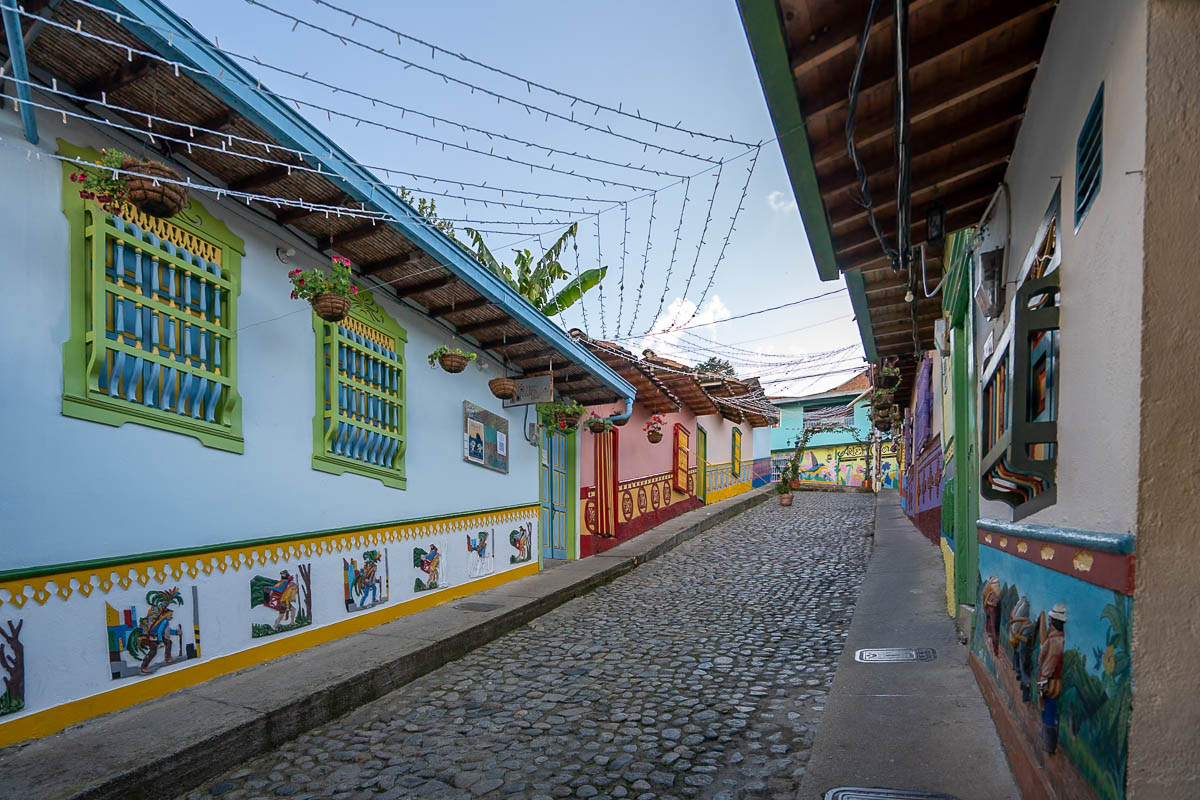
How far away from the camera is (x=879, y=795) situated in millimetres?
3062

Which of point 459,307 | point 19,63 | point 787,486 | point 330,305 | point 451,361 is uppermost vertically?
point 19,63

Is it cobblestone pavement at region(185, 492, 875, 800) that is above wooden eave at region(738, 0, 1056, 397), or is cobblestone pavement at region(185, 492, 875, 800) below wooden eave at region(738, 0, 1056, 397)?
below

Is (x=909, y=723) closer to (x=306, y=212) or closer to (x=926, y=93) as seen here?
(x=926, y=93)

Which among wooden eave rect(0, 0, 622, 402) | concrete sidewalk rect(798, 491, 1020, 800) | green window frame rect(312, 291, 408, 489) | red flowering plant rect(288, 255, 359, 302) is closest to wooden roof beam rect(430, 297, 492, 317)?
wooden eave rect(0, 0, 622, 402)

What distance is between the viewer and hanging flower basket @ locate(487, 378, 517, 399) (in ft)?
28.6

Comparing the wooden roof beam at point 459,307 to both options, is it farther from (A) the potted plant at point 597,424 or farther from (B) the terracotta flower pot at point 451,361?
(A) the potted plant at point 597,424

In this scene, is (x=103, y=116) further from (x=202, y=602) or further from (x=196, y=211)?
(x=202, y=602)

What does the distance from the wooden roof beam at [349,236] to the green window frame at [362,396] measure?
52cm

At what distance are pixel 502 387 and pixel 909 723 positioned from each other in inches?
239

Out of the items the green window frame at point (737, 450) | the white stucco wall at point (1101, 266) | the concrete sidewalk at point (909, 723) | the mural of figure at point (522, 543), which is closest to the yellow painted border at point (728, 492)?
the green window frame at point (737, 450)

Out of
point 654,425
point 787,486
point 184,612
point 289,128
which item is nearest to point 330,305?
point 289,128

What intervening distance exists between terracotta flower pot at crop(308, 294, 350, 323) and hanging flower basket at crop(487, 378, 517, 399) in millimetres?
3395

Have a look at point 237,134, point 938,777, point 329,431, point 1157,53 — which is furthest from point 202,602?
point 1157,53

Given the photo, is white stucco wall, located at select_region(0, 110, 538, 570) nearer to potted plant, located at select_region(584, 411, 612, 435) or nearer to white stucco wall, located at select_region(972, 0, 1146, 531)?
potted plant, located at select_region(584, 411, 612, 435)
